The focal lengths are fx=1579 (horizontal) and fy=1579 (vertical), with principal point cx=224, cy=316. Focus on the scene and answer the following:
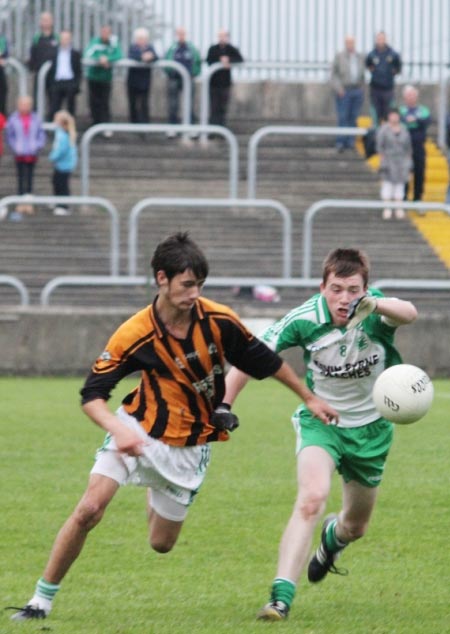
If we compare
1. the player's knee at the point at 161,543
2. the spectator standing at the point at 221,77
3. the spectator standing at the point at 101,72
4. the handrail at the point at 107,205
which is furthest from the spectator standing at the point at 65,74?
the player's knee at the point at 161,543

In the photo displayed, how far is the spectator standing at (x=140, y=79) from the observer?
2541 centimetres

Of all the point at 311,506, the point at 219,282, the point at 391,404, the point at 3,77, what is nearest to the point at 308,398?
the point at 391,404

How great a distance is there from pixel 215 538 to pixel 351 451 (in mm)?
1743

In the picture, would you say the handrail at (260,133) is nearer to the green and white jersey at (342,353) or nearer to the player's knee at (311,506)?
the green and white jersey at (342,353)

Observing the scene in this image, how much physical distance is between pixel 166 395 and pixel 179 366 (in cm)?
17

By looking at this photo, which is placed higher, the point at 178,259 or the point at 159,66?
the point at 159,66

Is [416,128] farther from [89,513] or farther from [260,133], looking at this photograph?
[89,513]

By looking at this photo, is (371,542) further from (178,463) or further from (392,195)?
(392,195)

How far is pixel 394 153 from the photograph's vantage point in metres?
23.1

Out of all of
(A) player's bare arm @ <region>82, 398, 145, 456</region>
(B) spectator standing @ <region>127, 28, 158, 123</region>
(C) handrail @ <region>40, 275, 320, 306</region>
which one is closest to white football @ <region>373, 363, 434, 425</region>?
(A) player's bare arm @ <region>82, 398, 145, 456</region>

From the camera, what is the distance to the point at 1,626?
6.82 metres

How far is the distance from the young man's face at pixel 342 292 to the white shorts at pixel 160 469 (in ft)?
2.98

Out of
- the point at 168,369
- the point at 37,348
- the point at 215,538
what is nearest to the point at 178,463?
the point at 168,369

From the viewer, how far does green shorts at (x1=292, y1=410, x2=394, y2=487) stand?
7.62 meters
